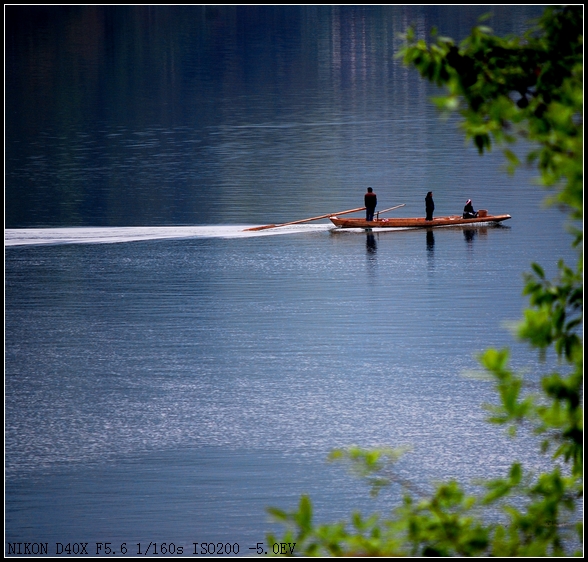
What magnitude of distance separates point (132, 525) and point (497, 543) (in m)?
12.7

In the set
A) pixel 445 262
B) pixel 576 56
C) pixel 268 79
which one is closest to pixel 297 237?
pixel 445 262

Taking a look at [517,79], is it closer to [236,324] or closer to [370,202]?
[236,324]

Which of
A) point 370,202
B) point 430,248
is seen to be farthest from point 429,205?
point 430,248

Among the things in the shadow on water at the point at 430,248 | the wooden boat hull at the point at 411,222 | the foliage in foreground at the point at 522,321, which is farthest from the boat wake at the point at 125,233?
the foliage in foreground at the point at 522,321

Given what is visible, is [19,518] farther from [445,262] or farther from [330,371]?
[445,262]

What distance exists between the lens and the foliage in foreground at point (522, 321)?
6396mm

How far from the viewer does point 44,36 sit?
178 meters

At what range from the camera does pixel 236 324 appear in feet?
107

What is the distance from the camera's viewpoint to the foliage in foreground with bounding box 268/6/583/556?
21.0ft

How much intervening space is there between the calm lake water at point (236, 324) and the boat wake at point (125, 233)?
0.16 meters

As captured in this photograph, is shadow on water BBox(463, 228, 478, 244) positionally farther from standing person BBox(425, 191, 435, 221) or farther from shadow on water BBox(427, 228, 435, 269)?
standing person BBox(425, 191, 435, 221)

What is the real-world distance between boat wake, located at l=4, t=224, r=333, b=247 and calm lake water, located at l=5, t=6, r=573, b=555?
0.51ft

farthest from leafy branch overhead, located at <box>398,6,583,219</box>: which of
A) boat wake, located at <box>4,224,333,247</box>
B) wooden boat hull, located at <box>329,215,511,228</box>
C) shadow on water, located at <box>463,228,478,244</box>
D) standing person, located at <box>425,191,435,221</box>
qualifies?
boat wake, located at <box>4,224,333,247</box>

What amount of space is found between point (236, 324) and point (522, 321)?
25930 millimetres
